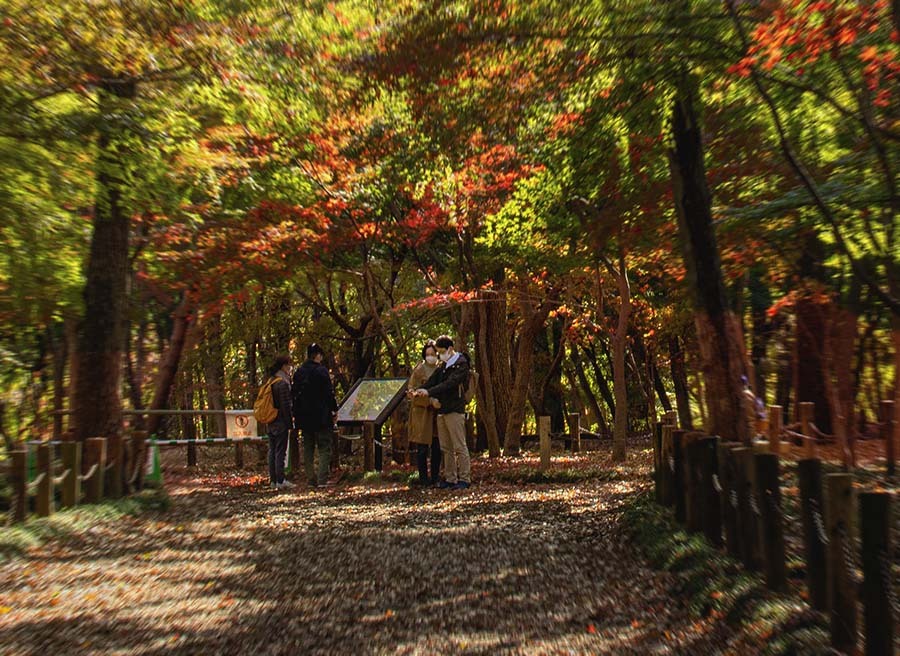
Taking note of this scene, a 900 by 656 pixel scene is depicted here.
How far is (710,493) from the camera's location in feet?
19.1

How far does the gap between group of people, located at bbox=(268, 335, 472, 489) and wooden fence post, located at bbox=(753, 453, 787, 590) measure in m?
6.39

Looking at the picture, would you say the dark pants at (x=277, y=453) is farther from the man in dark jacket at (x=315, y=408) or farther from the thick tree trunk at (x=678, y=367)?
the thick tree trunk at (x=678, y=367)

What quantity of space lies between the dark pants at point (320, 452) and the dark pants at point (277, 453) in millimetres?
321

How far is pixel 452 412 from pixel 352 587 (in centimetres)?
533

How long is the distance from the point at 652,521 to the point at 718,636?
2.60 meters

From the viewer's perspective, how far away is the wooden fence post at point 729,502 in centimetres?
525

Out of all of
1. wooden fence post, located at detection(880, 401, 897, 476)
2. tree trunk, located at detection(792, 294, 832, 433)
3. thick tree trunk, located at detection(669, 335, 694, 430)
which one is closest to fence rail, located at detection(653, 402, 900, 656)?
wooden fence post, located at detection(880, 401, 897, 476)

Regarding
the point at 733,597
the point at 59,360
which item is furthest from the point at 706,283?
the point at 59,360

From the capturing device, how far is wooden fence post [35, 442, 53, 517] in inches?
306

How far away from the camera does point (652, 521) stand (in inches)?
273

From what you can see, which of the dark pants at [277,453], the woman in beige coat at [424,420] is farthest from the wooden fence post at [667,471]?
the dark pants at [277,453]

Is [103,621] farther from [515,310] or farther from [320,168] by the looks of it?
[515,310]

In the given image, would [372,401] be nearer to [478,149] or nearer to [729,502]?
[478,149]

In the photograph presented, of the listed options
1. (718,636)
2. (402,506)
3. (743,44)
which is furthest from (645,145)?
(718,636)
